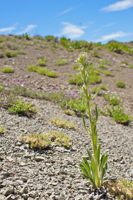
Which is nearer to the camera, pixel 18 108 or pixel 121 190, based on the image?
pixel 121 190

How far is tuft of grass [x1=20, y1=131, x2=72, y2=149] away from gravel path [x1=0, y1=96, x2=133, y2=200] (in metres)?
0.11

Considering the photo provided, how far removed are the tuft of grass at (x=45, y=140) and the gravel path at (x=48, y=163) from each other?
107 millimetres

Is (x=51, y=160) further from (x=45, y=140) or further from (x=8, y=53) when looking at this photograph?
(x=8, y=53)

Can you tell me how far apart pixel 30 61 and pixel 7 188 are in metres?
11.7

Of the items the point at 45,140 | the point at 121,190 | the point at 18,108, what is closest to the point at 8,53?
the point at 18,108

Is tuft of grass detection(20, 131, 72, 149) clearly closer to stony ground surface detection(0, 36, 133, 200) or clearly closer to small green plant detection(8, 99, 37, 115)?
stony ground surface detection(0, 36, 133, 200)

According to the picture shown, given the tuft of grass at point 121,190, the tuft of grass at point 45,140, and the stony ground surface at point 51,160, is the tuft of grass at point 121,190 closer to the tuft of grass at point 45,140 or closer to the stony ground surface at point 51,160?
the stony ground surface at point 51,160

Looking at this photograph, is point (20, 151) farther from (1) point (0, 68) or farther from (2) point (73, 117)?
(1) point (0, 68)

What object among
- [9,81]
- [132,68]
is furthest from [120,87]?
[9,81]

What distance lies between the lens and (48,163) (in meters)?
3.05

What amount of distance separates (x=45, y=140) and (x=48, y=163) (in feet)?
2.16

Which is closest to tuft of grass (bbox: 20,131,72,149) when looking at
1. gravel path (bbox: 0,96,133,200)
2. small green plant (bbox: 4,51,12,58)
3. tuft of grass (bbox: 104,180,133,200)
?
gravel path (bbox: 0,96,133,200)

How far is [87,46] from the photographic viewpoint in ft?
64.9

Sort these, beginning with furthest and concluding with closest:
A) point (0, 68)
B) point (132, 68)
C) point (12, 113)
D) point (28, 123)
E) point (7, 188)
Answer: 1. point (132, 68)
2. point (0, 68)
3. point (12, 113)
4. point (28, 123)
5. point (7, 188)
